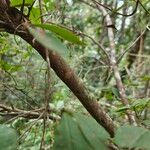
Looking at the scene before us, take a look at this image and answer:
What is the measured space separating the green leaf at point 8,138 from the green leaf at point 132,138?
0.33 feet

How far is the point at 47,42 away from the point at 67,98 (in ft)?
3.73

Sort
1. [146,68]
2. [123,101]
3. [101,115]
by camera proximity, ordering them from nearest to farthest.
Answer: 1. [101,115]
2. [123,101]
3. [146,68]

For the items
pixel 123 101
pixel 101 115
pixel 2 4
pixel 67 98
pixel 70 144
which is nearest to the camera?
pixel 70 144

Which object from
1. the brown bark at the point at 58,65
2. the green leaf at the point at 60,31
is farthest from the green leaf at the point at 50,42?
the brown bark at the point at 58,65

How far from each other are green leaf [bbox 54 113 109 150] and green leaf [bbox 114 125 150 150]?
0.06 ft

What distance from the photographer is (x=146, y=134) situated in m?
0.37

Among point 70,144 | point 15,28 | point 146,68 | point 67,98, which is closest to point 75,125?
point 70,144

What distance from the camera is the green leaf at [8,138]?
0.34 meters

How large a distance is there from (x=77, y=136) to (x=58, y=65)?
0.31 meters

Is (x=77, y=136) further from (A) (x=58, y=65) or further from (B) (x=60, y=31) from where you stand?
(A) (x=58, y=65)

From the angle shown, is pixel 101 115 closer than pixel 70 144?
No

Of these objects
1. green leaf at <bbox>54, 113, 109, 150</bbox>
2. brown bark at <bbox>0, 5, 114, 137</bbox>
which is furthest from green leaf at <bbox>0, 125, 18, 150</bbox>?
brown bark at <bbox>0, 5, 114, 137</bbox>

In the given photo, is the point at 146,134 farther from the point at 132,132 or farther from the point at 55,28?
the point at 55,28

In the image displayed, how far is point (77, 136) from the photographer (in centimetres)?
34
